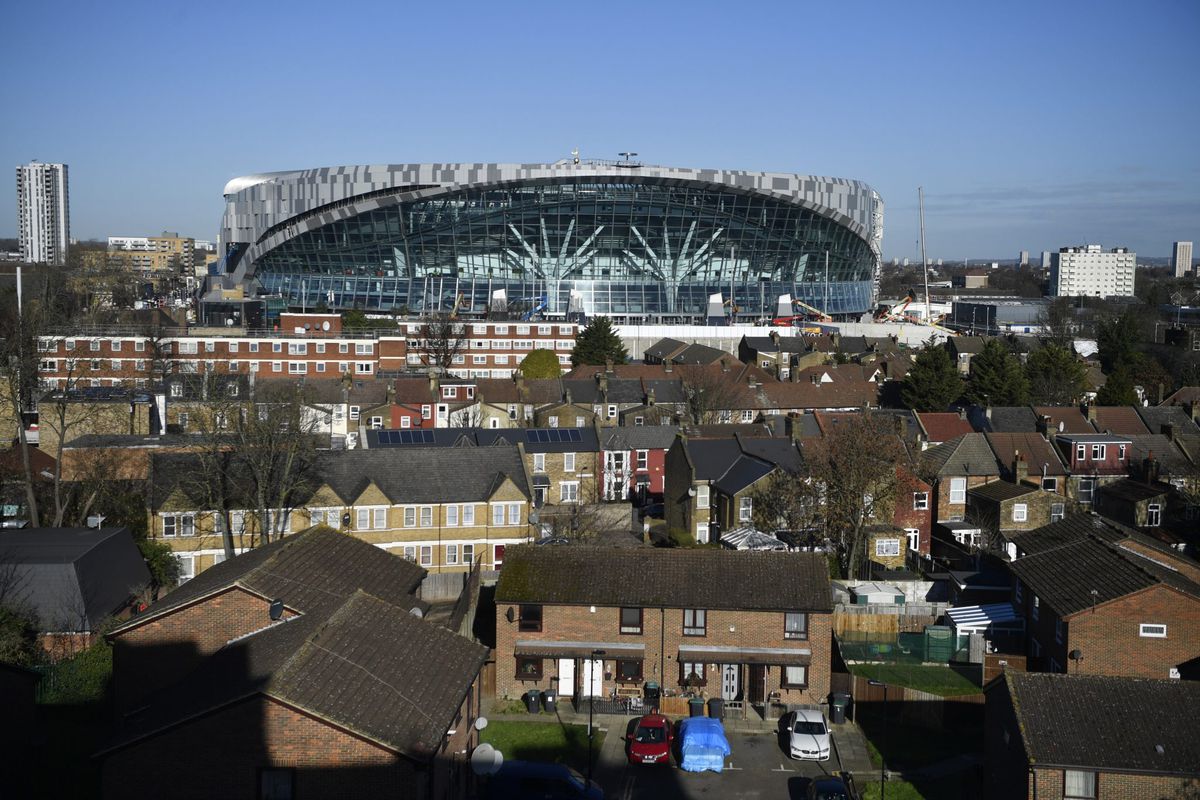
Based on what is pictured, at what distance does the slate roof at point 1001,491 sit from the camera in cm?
3575

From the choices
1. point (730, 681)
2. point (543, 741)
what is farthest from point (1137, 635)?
point (543, 741)

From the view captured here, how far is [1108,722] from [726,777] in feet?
19.7

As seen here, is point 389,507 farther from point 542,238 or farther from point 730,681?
point 542,238

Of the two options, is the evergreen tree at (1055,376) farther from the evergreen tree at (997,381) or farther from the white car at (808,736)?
the white car at (808,736)

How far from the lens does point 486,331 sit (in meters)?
75.8

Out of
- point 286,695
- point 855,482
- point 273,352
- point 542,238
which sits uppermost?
point 542,238

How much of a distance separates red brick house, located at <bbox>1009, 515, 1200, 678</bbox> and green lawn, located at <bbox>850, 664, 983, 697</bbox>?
149 cm

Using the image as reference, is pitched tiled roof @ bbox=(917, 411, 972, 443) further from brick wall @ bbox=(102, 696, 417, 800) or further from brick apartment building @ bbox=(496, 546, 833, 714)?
brick wall @ bbox=(102, 696, 417, 800)

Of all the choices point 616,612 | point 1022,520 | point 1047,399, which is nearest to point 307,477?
point 616,612

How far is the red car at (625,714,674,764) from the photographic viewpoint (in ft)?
67.1

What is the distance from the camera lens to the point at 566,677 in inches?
930

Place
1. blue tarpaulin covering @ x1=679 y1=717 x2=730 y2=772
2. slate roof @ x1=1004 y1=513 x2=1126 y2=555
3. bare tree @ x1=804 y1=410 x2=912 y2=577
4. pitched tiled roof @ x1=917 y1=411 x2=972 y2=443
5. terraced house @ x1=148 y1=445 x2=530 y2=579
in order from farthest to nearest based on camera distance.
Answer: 1. pitched tiled roof @ x1=917 y1=411 x2=972 y2=443
2. bare tree @ x1=804 y1=410 x2=912 y2=577
3. terraced house @ x1=148 y1=445 x2=530 y2=579
4. slate roof @ x1=1004 y1=513 x2=1126 y2=555
5. blue tarpaulin covering @ x1=679 y1=717 x2=730 y2=772

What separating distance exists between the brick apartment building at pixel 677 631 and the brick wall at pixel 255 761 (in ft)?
29.8

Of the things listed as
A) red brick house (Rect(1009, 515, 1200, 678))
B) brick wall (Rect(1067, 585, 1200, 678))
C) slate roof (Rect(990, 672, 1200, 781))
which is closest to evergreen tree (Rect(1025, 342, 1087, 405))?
red brick house (Rect(1009, 515, 1200, 678))
